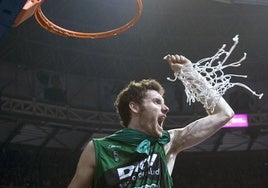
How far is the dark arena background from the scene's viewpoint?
36.9 ft

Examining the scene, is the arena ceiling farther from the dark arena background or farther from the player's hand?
the player's hand

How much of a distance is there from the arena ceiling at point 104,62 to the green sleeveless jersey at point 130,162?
8.58m

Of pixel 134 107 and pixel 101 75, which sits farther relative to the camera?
pixel 101 75

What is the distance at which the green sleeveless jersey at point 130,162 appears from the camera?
1996mm

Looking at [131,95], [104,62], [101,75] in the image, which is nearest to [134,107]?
[131,95]

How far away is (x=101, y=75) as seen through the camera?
42.2 feet

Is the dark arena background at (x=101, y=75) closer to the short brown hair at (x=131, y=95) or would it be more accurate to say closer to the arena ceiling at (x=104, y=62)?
the arena ceiling at (x=104, y=62)

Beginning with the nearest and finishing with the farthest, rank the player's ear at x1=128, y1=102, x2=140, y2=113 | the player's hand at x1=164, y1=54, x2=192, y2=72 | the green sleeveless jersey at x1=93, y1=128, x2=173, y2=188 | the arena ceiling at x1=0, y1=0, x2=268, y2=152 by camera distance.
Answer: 1. the green sleeveless jersey at x1=93, y1=128, x2=173, y2=188
2. the player's ear at x1=128, y1=102, x2=140, y2=113
3. the player's hand at x1=164, y1=54, x2=192, y2=72
4. the arena ceiling at x1=0, y1=0, x2=268, y2=152

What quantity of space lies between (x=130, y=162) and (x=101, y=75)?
1089cm

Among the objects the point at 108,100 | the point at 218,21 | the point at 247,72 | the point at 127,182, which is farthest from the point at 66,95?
the point at 127,182

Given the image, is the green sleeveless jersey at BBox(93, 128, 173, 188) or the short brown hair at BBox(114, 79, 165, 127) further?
the short brown hair at BBox(114, 79, 165, 127)

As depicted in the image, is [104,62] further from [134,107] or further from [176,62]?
[134,107]

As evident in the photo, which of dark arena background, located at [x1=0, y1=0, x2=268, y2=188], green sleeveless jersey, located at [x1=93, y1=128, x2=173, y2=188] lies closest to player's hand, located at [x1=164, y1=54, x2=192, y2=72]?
green sleeveless jersey, located at [x1=93, y1=128, x2=173, y2=188]

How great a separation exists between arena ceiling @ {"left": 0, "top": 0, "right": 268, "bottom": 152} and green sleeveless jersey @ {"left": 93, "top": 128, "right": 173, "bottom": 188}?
858 cm
